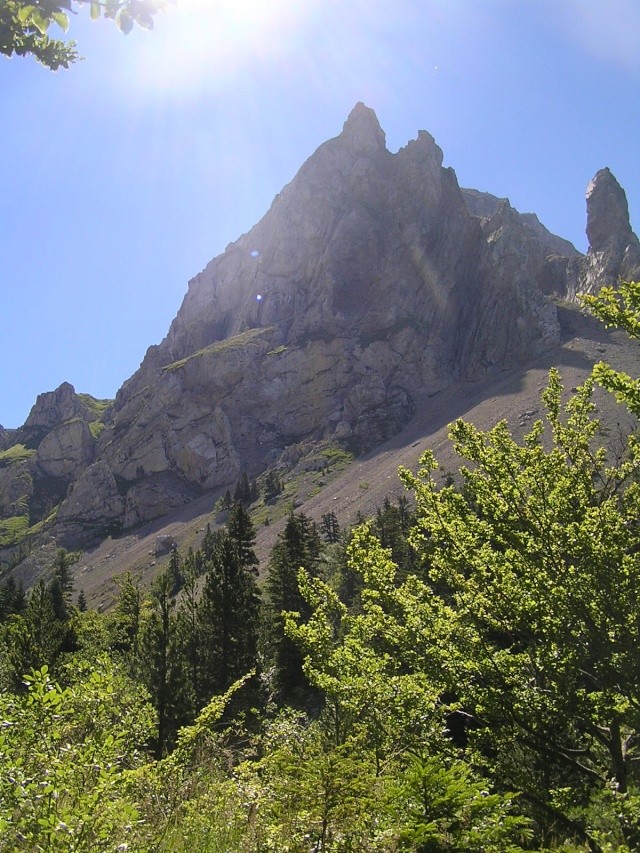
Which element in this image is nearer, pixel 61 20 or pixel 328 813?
pixel 61 20

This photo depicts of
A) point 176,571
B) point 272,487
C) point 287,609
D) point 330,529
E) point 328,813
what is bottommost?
point 330,529

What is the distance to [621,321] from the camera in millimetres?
6727

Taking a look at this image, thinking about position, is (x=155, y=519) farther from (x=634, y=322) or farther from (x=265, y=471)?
(x=634, y=322)

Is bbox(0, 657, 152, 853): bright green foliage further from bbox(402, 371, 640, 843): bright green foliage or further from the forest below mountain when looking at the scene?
bbox(402, 371, 640, 843): bright green foliage

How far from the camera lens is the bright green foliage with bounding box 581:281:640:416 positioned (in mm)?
6430

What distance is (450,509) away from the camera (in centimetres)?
973

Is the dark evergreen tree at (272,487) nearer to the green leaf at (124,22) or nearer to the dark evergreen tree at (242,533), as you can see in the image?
the dark evergreen tree at (242,533)

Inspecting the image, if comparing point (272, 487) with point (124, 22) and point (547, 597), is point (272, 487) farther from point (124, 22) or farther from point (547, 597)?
point (124, 22)

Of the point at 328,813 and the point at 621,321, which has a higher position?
the point at 621,321

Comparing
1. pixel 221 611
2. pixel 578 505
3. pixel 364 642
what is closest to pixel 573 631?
pixel 578 505

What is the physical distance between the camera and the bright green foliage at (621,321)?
6.43m

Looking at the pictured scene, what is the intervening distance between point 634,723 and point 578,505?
3.25 meters

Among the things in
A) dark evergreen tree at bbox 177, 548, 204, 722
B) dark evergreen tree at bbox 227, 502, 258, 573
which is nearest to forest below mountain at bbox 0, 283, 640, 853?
dark evergreen tree at bbox 177, 548, 204, 722

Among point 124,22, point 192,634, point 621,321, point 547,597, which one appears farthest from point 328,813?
point 192,634
